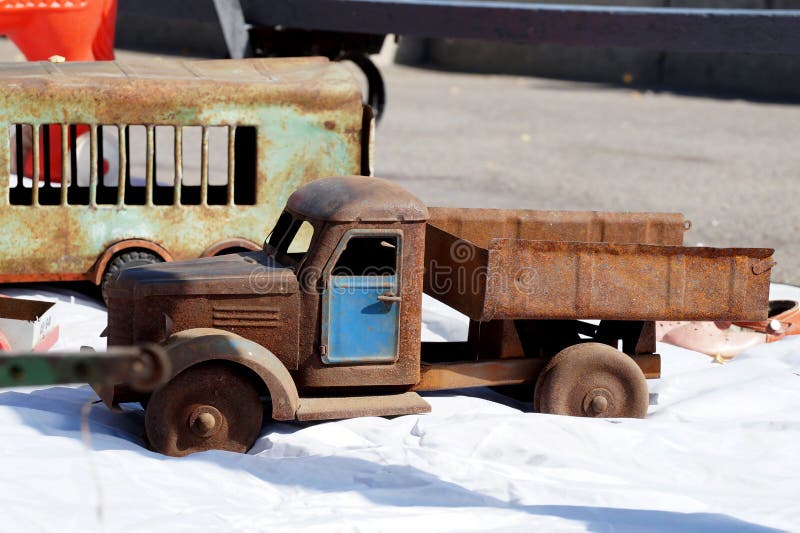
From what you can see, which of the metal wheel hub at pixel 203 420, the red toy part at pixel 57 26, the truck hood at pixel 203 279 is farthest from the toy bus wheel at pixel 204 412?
the red toy part at pixel 57 26

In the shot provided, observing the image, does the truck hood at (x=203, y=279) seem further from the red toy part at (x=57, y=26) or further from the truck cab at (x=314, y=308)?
the red toy part at (x=57, y=26)

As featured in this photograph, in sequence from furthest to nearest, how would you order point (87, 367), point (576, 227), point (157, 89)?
point (157, 89)
point (576, 227)
point (87, 367)

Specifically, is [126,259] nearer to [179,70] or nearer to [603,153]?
[179,70]

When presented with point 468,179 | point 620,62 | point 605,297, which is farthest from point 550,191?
point 620,62

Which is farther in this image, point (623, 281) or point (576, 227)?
point (576, 227)

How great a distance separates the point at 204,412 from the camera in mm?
5887

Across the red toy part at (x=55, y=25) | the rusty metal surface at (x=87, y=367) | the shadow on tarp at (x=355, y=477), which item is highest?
the red toy part at (x=55, y=25)

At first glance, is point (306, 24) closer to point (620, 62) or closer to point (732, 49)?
point (732, 49)

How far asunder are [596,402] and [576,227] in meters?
1.33

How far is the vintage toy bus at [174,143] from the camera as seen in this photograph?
28.3ft

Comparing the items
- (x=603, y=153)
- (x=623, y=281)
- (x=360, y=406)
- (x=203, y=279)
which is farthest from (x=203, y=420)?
(x=603, y=153)

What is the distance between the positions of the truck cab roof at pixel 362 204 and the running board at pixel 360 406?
1.01 metres

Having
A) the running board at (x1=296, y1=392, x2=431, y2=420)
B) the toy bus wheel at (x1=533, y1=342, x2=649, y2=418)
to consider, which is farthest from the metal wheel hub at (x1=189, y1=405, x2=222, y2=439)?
the toy bus wheel at (x1=533, y1=342, x2=649, y2=418)

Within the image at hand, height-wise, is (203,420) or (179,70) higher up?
(179,70)
